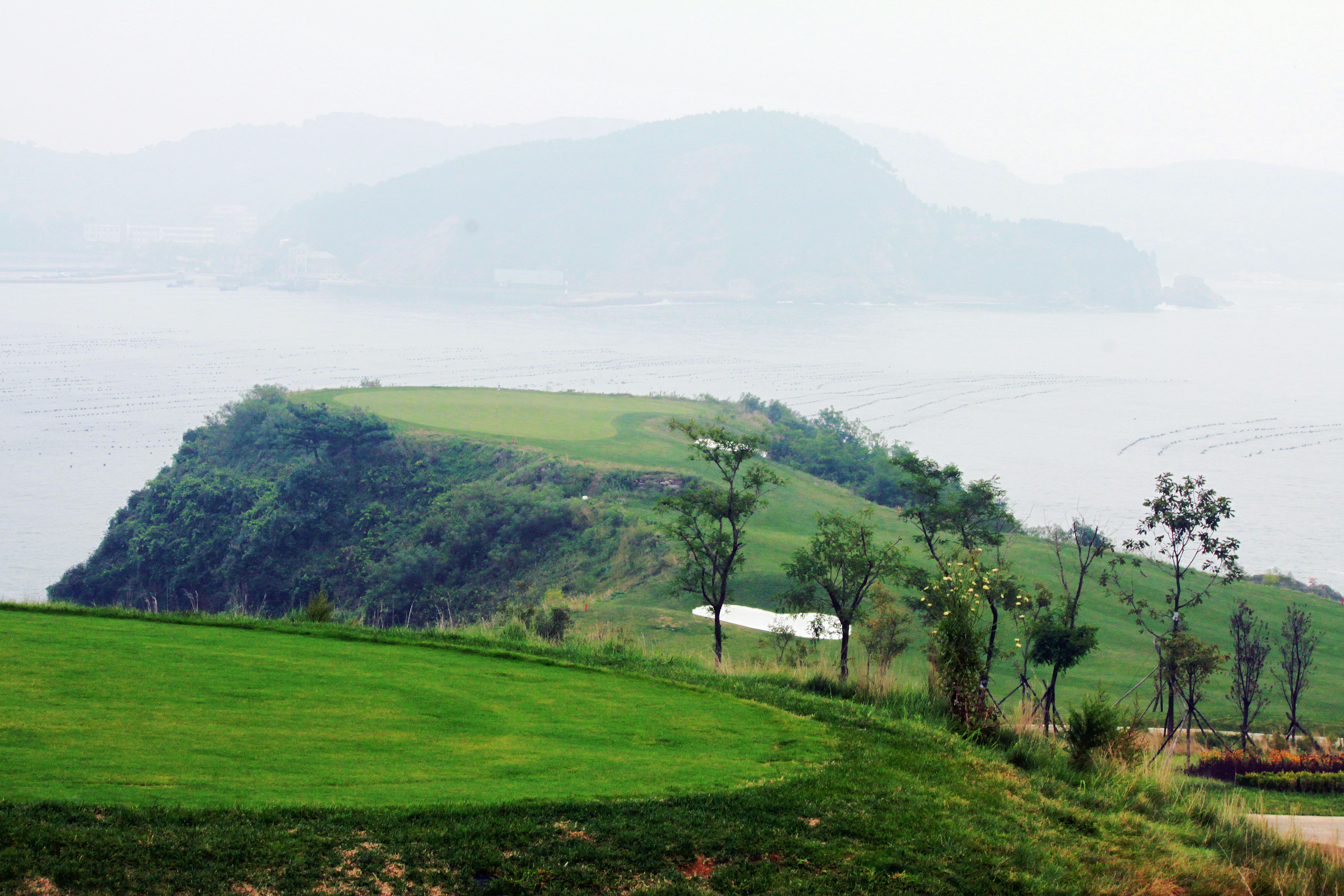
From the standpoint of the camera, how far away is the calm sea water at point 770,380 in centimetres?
5709

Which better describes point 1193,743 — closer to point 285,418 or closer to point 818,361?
point 285,418

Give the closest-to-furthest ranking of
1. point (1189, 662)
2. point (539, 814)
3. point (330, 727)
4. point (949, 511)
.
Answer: point (539, 814) < point (330, 727) < point (1189, 662) < point (949, 511)

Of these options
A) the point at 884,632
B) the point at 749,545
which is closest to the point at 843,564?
the point at 884,632

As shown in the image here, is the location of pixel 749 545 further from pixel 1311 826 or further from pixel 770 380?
pixel 770 380

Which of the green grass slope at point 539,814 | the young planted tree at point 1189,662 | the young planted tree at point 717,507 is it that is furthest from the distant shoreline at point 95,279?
the green grass slope at point 539,814

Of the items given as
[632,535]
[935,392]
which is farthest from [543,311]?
[632,535]

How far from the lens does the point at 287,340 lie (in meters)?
111

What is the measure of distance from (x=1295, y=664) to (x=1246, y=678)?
1.89m

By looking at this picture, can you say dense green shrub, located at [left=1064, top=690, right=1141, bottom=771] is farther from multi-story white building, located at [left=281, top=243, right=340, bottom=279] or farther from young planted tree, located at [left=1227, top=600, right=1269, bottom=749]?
multi-story white building, located at [left=281, top=243, right=340, bottom=279]

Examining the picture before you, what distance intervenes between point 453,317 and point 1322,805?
5410 inches

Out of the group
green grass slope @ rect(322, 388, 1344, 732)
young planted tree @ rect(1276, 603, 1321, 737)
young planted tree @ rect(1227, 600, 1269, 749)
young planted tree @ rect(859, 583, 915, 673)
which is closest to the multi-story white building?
green grass slope @ rect(322, 388, 1344, 732)

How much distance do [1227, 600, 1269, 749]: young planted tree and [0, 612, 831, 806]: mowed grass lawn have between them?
1499cm

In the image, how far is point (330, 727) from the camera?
320 inches

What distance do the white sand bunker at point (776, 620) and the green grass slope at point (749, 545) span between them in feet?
1.79
